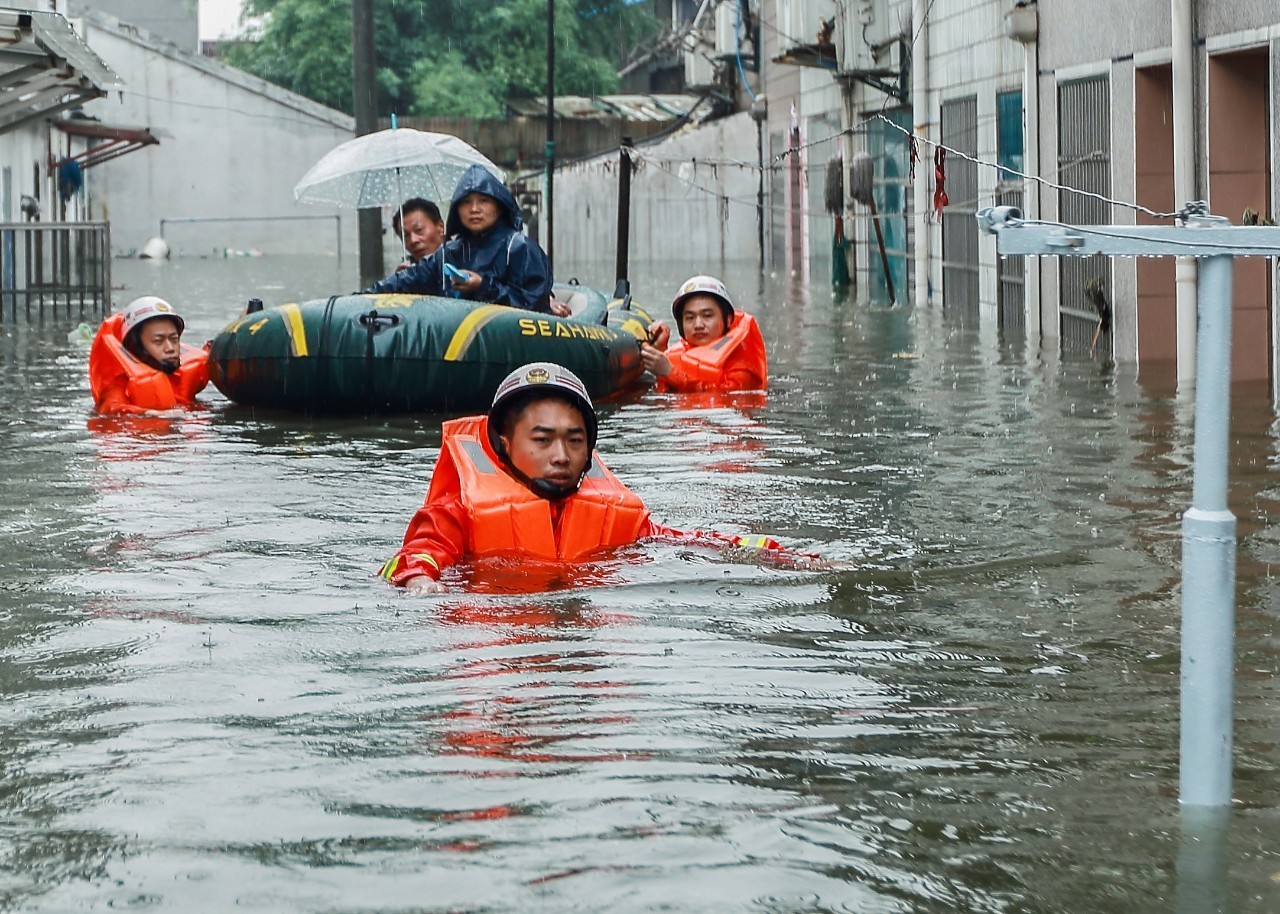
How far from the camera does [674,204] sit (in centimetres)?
4325

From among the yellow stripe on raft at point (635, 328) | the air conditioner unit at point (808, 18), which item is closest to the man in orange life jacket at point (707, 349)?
the yellow stripe on raft at point (635, 328)

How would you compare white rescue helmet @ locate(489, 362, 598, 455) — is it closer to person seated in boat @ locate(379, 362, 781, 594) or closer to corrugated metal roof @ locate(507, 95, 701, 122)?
person seated in boat @ locate(379, 362, 781, 594)

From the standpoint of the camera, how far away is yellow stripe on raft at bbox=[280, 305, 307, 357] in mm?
13516

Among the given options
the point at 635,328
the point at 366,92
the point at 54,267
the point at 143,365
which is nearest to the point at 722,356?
the point at 635,328

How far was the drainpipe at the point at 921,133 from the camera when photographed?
23125 millimetres

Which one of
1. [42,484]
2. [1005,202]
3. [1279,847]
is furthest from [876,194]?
[1279,847]

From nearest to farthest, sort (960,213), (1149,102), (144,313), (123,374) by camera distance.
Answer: (123,374)
(144,313)
(1149,102)
(960,213)

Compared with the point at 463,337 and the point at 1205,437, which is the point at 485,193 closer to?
the point at 463,337

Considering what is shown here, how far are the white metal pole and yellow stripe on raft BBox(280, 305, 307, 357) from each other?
9.78 m

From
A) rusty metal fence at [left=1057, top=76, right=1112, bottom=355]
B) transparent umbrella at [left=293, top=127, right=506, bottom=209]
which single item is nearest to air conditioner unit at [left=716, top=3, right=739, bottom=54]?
rusty metal fence at [left=1057, top=76, right=1112, bottom=355]

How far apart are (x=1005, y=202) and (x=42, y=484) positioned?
1237cm

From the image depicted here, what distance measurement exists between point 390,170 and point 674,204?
26.3 metres

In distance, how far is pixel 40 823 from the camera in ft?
15.0

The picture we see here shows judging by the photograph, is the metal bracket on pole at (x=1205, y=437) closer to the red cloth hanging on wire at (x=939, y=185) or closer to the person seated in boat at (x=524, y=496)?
the person seated in boat at (x=524, y=496)
